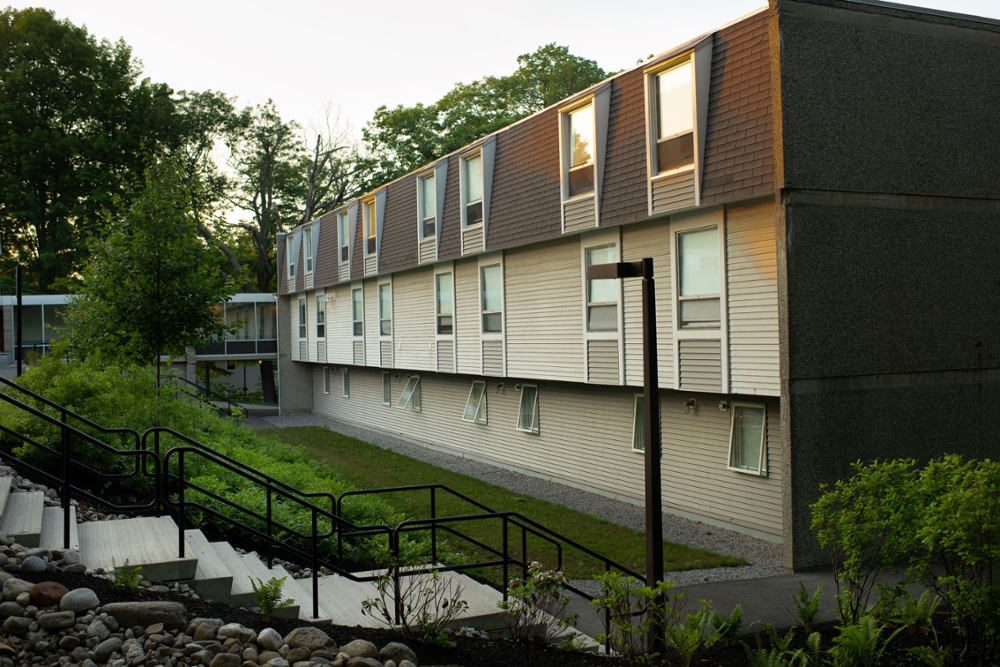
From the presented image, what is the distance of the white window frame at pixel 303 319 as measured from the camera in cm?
3709

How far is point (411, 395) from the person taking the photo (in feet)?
93.1

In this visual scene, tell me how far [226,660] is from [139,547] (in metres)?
2.42

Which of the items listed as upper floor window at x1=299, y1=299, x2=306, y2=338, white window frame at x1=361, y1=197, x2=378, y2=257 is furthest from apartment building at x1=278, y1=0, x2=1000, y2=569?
upper floor window at x1=299, y1=299, x2=306, y2=338

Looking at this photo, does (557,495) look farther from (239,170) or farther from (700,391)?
(239,170)

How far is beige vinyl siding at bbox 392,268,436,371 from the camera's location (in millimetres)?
25328

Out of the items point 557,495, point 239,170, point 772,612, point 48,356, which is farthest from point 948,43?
point 239,170

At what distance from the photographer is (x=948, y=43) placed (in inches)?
524

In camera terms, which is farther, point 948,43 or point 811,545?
point 948,43

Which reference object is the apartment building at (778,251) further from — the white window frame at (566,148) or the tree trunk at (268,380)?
the tree trunk at (268,380)

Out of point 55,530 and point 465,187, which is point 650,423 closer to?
point 55,530

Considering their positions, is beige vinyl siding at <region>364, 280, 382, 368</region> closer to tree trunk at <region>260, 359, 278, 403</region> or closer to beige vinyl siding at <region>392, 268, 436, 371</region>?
beige vinyl siding at <region>392, 268, 436, 371</region>

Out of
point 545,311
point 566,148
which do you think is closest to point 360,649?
point 566,148

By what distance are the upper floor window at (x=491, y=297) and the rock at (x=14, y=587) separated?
15475 millimetres

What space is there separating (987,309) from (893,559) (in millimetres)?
7811
